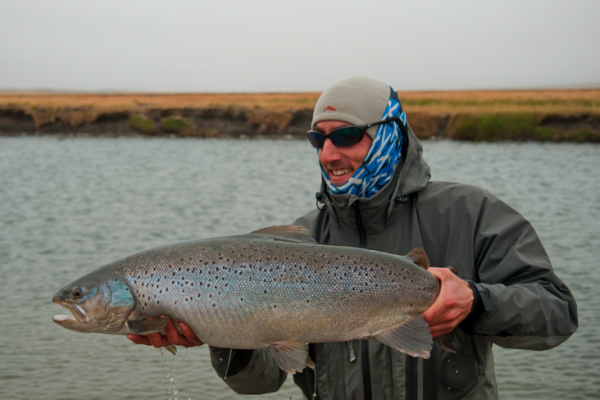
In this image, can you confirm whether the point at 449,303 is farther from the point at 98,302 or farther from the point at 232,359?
the point at 98,302

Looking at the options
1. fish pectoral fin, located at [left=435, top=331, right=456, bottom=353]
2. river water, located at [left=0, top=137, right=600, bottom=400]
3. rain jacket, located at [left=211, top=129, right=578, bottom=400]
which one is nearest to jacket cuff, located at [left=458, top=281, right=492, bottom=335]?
rain jacket, located at [left=211, top=129, right=578, bottom=400]

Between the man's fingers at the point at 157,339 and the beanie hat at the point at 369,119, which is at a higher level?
the beanie hat at the point at 369,119

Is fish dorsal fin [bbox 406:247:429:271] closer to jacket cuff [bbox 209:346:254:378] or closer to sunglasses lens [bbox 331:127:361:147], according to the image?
sunglasses lens [bbox 331:127:361:147]

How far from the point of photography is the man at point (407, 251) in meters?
2.50

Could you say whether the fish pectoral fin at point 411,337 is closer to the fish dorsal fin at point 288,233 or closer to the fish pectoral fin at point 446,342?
the fish pectoral fin at point 446,342

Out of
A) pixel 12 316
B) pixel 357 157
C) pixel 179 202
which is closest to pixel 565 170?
pixel 179 202

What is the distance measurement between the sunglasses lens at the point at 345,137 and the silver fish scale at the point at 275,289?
64cm

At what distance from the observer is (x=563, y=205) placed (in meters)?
18.5

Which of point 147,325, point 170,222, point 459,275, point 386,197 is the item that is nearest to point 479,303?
point 459,275

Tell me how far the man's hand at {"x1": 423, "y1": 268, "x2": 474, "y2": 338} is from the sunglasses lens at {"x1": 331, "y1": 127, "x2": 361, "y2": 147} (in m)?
0.88

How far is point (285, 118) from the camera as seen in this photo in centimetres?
5512

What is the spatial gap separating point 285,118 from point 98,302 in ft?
174

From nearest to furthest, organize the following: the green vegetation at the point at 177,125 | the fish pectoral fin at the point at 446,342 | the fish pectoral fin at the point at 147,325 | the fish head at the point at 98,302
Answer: the fish pectoral fin at the point at 446,342, the fish pectoral fin at the point at 147,325, the fish head at the point at 98,302, the green vegetation at the point at 177,125

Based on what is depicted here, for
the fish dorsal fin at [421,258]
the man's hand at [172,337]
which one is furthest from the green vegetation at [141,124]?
the fish dorsal fin at [421,258]
